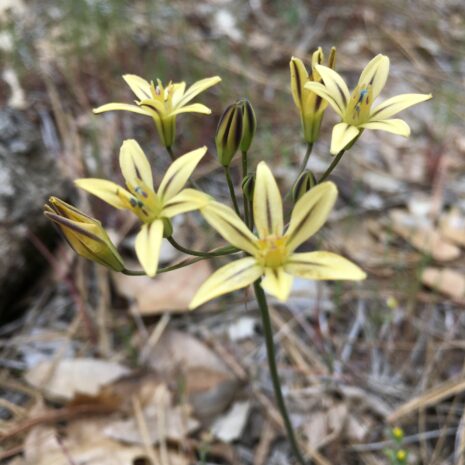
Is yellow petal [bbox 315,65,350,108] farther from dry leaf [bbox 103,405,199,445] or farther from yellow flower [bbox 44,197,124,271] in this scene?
dry leaf [bbox 103,405,199,445]

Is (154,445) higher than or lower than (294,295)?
lower

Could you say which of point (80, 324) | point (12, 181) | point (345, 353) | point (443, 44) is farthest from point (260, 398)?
point (443, 44)

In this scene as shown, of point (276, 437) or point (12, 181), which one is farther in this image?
point (12, 181)

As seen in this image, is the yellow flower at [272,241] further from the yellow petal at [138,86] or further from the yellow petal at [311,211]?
the yellow petal at [138,86]

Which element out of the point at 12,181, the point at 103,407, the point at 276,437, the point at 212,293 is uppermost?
the point at 212,293

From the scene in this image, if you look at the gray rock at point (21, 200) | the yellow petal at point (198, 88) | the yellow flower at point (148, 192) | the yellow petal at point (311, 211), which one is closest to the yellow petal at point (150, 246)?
the yellow flower at point (148, 192)

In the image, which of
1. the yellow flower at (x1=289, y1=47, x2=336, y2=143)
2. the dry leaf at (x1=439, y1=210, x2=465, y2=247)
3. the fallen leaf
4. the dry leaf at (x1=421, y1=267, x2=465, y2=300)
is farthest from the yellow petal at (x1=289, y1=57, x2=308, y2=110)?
the dry leaf at (x1=439, y1=210, x2=465, y2=247)

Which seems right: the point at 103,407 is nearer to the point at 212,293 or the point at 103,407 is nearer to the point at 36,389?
the point at 36,389
